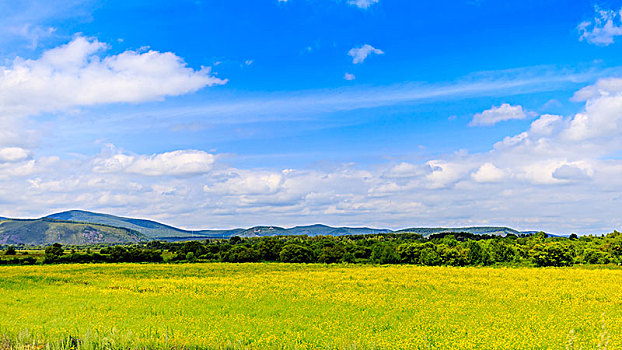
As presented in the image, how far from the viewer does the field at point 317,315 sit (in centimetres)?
2155

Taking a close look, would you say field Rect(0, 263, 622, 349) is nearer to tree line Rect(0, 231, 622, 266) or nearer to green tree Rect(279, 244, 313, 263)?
tree line Rect(0, 231, 622, 266)

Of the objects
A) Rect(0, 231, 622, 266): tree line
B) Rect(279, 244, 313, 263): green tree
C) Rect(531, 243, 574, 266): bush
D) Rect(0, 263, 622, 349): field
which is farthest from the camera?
Rect(279, 244, 313, 263): green tree

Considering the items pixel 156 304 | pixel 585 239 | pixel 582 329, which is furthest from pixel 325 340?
pixel 585 239

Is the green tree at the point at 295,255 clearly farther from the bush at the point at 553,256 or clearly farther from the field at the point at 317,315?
the field at the point at 317,315

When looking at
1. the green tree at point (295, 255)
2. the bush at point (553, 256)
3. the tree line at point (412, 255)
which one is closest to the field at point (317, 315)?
the bush at point (553, 256)

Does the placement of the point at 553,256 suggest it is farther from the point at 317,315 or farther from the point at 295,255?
the point at 317,315

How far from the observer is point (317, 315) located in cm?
3006

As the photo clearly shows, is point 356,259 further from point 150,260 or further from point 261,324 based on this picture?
point 261,324

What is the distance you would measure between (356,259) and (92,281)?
72.2 metres

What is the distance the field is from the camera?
21547 millimetres

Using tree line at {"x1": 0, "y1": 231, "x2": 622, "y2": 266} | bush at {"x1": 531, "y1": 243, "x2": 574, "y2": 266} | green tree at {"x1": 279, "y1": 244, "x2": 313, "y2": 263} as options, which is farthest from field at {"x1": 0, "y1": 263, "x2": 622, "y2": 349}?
green tree at {"x1": 279, "y1": 244, "x2": 313, "y2": 263}

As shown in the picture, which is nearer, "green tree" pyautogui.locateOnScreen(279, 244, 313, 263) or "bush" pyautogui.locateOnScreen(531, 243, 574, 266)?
"bush" pyautogui.locateOnScreen(531, 243, 574, 266)

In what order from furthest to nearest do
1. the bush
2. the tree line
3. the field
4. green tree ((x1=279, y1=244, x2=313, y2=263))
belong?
green tree ((x1=279, y1=244, x2=313, y2=263))
the tree line
the bush
the field

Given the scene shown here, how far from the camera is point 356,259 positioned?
11631 centimetres
